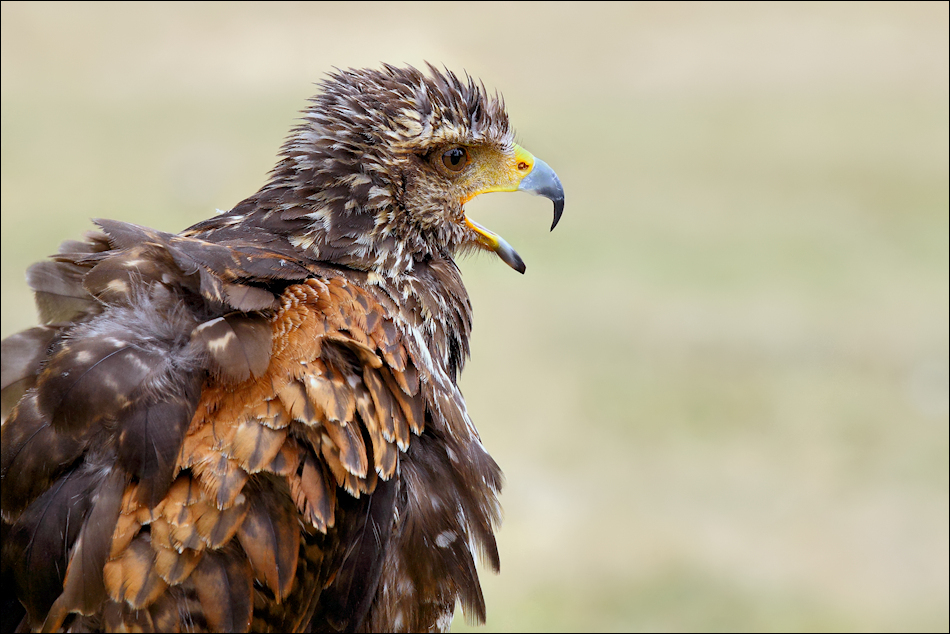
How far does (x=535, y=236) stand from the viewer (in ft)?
44.6

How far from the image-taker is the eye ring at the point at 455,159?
11.8 ft

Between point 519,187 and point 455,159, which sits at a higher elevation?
point 455,159

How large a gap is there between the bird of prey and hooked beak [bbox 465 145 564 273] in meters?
0.27

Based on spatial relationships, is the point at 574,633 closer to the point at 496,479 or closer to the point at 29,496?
the point at 496,479

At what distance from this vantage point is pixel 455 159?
3.64m

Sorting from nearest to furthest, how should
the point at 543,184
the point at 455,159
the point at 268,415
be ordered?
the point at 268,415, the point at 455,159, the point at 543,184

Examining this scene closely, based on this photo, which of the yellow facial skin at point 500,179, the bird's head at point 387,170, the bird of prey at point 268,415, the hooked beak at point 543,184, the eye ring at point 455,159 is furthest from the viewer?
the hooked beak at point 543,184

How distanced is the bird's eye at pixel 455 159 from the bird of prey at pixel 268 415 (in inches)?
2.2

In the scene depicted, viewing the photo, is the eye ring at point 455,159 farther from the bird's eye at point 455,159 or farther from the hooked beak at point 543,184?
the hooked beak at point 543,184

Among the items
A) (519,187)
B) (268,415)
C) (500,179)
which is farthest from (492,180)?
(268,415)

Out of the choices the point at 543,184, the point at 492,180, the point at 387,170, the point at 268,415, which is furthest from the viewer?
the point at 543,184

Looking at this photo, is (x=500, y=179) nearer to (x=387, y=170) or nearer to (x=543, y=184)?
(x=543, y=184)

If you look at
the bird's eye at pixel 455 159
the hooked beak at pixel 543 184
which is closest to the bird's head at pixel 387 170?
the bird's eye at pixel 455 159

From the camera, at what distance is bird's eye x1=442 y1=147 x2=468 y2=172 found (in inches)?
141
